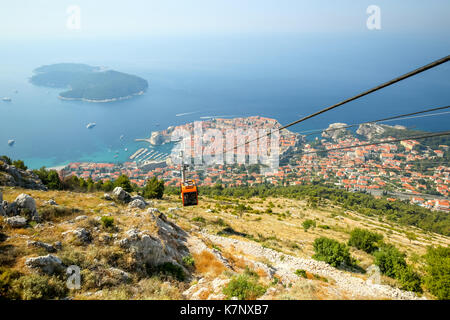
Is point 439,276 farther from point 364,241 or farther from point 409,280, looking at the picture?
point 364,241

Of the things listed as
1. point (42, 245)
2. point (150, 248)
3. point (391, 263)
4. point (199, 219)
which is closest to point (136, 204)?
point (150, 248)

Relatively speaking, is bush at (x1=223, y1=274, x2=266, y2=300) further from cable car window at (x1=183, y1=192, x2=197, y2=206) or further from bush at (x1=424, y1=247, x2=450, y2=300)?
bush at (x1=424, y1=247, x2=450, y2=300)

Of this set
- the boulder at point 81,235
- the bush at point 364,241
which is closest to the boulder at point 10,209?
the boulder at point 81,235

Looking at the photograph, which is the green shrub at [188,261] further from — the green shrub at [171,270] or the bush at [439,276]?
the bush at [439,276]

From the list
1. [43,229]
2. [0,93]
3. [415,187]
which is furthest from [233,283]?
[0,93]

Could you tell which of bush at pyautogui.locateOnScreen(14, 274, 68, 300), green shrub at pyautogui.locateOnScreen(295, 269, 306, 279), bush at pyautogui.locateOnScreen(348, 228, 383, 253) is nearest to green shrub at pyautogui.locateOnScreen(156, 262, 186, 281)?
bush at pyautogui.locateOnScreen(14, 274, 68, 300)
